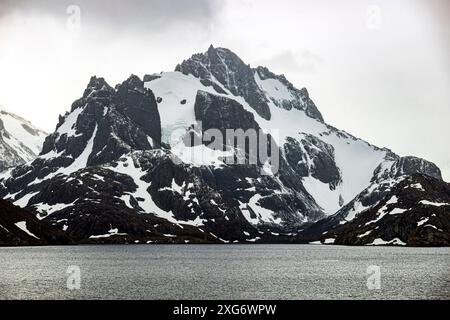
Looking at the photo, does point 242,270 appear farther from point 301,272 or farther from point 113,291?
point 113,291

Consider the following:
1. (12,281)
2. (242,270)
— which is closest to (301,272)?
(242,270)

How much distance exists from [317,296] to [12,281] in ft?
214

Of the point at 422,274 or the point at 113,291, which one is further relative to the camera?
the point at 422,274

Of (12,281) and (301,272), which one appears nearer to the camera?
(12,281)

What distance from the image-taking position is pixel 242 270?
196 metres
